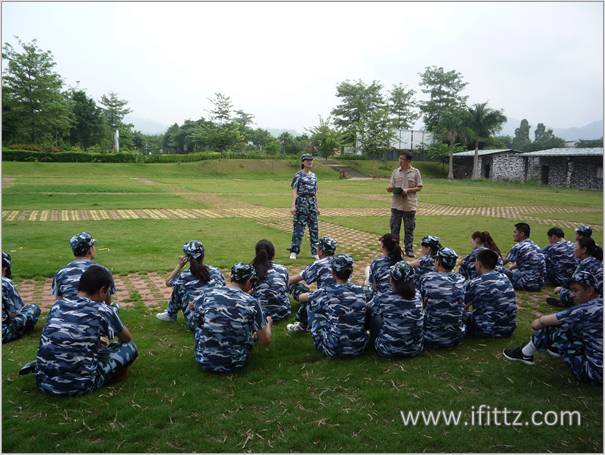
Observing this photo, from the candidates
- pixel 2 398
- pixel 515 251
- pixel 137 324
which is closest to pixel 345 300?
pixel 137 324

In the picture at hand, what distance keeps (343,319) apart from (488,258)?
1799 mm

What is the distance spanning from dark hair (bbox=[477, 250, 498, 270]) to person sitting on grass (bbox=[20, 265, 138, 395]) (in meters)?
3.60

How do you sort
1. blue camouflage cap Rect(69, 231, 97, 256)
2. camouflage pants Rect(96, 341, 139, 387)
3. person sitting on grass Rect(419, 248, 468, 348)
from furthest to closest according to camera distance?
1. blue camouflage cap Rect(69, 231, 97, 256)
2. person sitting on grass Rect(419, 248, 468, 348)
3. camouflage pants Rect(96, 341, 139, 387)

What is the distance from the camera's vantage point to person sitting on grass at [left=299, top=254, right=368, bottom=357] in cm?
436

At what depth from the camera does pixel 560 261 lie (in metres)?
7.14

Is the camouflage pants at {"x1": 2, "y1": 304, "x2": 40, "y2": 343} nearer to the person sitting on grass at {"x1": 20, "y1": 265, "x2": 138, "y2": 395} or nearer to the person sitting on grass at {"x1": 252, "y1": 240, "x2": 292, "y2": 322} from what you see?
the person sitting on grass at {"x1": 20, "y1": 265, "x2": 138, "y2": 395}

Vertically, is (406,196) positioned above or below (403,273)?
above

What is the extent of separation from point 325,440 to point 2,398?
2.52 metres

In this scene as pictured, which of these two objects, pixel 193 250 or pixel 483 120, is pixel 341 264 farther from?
Result: pixel 483 120

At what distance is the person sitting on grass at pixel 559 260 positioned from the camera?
7.04 metres

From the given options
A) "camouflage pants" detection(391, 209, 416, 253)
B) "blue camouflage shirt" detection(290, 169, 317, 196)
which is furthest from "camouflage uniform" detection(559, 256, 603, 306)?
"blue camouflage shirt" detection(290, 169, 317, 196)

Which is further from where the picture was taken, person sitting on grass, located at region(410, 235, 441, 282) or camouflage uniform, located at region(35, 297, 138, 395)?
person sitting on grass, located at region(410, 235, 441, 282)

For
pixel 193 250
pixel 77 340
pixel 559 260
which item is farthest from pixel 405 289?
pixel 559 260

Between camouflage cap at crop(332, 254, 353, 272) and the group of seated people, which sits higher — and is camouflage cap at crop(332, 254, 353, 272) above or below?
above
